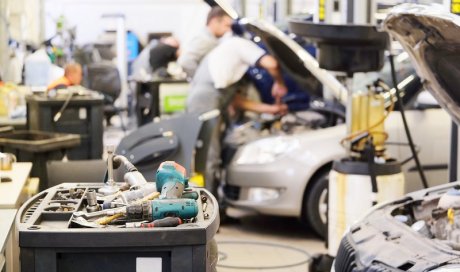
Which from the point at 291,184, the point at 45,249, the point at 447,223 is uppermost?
the point at 45,249

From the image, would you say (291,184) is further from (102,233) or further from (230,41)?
(102,233)

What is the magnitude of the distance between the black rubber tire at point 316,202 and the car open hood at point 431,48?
9.43ft

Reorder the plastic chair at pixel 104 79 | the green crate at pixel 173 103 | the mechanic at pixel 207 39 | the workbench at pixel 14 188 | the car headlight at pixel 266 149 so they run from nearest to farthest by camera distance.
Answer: the workbench at pixel 14 188 → the car headlight at pixel 266 149 → the mechanic at pixel 207 39 → the green crate at pixel 173 103 → the plastic chair at pixel 104 79

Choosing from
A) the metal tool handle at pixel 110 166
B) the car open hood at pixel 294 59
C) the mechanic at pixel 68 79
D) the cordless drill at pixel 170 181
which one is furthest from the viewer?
the mechanic at pixel 68 79

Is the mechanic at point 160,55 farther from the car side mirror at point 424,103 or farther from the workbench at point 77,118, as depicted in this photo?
the car side mirror at point 424,103

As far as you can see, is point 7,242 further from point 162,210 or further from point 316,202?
Answer: point 316,202

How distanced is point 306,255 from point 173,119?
1.50 m

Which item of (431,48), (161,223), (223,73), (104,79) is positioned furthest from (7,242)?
(104,79)

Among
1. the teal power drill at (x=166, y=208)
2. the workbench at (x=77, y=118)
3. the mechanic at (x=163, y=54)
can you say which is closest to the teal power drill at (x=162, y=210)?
the teal power drill at (x=166, y=208)

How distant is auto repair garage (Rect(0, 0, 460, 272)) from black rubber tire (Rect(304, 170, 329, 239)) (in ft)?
0.04

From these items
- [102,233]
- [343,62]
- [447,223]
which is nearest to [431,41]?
[447,223]

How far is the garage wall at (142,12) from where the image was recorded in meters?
17.6

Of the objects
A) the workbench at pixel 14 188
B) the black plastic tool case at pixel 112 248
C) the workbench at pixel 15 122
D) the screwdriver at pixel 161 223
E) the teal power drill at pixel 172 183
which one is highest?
the teal power drill at pixel 172 183

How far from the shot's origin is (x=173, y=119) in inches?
281
